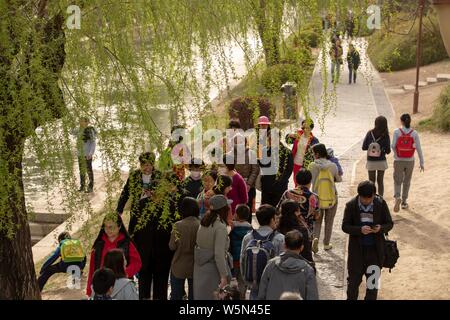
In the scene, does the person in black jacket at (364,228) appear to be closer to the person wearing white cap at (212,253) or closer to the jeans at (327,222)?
the person wearing white cap at (212,253)

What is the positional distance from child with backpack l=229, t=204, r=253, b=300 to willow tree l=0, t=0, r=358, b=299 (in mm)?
1489

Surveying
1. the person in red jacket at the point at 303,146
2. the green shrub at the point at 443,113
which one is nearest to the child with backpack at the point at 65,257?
the person in red jacket at the point at 303,146

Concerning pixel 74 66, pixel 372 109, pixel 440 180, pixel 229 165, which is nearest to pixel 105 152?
pixel 74 66

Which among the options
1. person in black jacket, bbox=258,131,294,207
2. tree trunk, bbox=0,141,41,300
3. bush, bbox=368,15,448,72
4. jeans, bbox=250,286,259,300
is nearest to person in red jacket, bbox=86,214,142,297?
tree trunk, bbox=0,141,41,300

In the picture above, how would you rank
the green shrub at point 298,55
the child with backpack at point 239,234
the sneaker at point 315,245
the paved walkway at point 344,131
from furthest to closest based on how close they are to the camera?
the sneaker at point 315,245, the paved walkway at point 344,131, the child with backpack at point 239,234, the green shrub at point 298,55

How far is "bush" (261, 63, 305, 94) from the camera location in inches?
326

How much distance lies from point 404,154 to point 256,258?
6.17 meters

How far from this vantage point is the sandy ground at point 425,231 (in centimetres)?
1129

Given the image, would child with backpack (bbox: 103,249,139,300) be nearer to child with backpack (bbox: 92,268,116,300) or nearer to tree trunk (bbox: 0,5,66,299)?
child with backpack (bbox: 92,268,116,300)

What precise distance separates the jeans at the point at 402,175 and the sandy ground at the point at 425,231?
14.1 inches

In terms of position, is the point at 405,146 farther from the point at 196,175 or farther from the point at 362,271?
the point at 362,271

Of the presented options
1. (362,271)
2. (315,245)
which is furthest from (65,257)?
(362,271)

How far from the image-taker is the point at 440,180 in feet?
54.0
